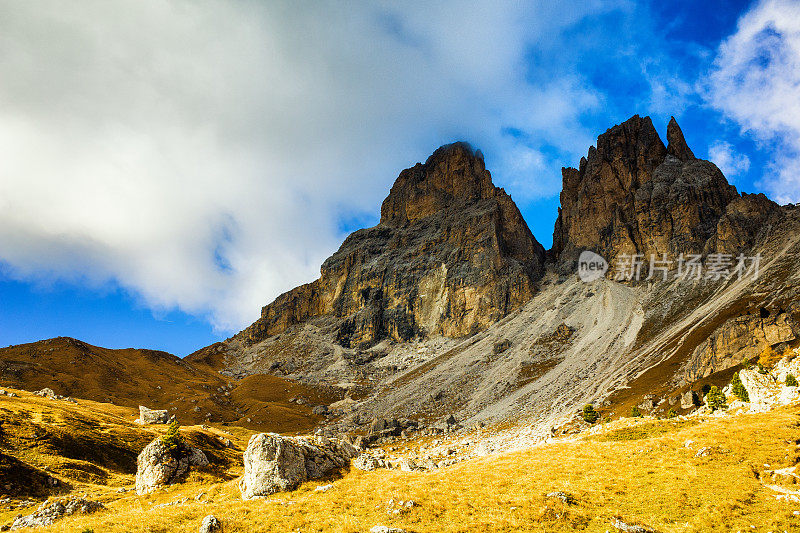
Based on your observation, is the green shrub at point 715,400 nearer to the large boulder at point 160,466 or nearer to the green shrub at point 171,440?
the large boulder at point 160,466

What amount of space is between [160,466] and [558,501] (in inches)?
1230

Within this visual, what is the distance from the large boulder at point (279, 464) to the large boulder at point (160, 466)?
9.75 meters

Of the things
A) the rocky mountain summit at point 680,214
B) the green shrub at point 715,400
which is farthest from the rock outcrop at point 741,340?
the rocky mountain summit at point 680,214

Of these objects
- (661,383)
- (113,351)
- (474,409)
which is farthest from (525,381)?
(113,351)

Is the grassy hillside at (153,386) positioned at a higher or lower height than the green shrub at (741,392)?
higher

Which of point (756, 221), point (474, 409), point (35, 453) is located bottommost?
point (474, 409)

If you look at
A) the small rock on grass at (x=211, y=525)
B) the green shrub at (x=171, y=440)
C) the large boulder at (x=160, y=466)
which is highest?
the green shrub at (x=171, y=440)

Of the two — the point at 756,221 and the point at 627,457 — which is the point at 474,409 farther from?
the point at 756,221

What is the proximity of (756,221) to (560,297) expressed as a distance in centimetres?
7472

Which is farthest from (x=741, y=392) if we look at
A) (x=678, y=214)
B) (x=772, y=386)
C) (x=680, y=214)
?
(x=678, y=214)

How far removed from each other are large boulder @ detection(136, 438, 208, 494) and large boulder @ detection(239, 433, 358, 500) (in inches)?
384

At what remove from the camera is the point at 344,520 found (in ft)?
61.6

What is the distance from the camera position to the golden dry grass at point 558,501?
→ 17.1m

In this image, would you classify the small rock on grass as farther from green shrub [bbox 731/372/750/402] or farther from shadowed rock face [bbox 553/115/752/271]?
shadowed rock face [bbox 553/115/752/271]
